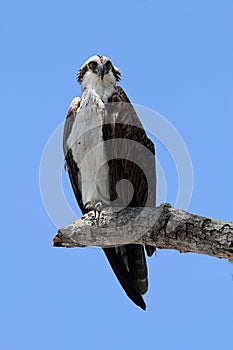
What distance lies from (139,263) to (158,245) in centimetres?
151

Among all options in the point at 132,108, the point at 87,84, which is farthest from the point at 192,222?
the point at 87,84

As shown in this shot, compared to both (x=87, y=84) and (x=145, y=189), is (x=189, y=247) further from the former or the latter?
(x=87, y=84)

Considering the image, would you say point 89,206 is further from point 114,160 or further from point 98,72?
point 98,72

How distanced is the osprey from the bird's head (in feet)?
0.69

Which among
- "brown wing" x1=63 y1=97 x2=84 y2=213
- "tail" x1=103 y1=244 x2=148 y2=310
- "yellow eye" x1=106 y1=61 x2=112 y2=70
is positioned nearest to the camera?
"tail" x1=103 y1=244 x2=148 y2=310

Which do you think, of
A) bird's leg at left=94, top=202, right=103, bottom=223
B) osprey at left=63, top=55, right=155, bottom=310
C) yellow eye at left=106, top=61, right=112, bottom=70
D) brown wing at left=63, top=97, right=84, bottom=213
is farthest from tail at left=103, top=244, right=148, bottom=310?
yellow eye at left=106, top=61, right=112, bottom=70

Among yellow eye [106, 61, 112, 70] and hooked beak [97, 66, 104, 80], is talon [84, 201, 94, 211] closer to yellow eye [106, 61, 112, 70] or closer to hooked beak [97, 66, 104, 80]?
hooked beak [97, 66, 104, 80]

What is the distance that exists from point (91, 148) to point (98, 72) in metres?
1.30

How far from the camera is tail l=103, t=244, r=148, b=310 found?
8.74 metres

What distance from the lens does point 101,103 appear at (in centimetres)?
888

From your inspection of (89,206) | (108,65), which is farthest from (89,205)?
(108,65)

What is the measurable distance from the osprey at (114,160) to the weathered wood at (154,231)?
0.89 feet

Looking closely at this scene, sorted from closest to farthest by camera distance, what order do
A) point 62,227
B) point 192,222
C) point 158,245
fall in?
point 192,222, point 158,245, point 62,227

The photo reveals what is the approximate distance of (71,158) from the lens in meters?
9.17
